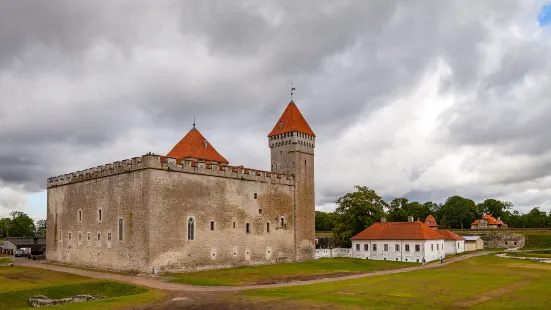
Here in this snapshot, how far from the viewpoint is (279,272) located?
1671 inches

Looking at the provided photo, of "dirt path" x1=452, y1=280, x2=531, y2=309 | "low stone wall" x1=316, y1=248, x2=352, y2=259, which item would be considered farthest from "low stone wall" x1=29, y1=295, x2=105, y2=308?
"low stone wall" x1=316, y1=248, x2=352, y2=259

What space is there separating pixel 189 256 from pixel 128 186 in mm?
8112

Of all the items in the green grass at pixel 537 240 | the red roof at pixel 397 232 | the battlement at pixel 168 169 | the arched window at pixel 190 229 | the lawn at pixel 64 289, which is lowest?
the green grass at pixel 537 240

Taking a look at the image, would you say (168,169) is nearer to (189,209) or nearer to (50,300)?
(189,209)

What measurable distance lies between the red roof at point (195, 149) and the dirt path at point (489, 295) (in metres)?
30.0

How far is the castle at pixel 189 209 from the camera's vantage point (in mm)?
39281

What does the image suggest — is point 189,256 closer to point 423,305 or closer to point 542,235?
point 423,305

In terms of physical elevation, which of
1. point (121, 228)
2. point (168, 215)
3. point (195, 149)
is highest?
point (195, 149)

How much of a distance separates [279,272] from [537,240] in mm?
54036

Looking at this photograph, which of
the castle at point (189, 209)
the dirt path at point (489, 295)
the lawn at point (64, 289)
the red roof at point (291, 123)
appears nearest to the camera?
the dirt path at point (489, 295)

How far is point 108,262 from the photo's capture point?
4188cm

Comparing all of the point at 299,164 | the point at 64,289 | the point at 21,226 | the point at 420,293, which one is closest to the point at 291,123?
the point at 299,164

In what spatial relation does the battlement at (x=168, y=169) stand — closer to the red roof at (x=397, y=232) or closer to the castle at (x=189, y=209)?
the castle at (x=189, y=209)

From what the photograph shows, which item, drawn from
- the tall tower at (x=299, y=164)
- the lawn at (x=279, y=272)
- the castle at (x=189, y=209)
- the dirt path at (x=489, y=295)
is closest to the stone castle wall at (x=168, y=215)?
the castle at (x=189, y=209)
